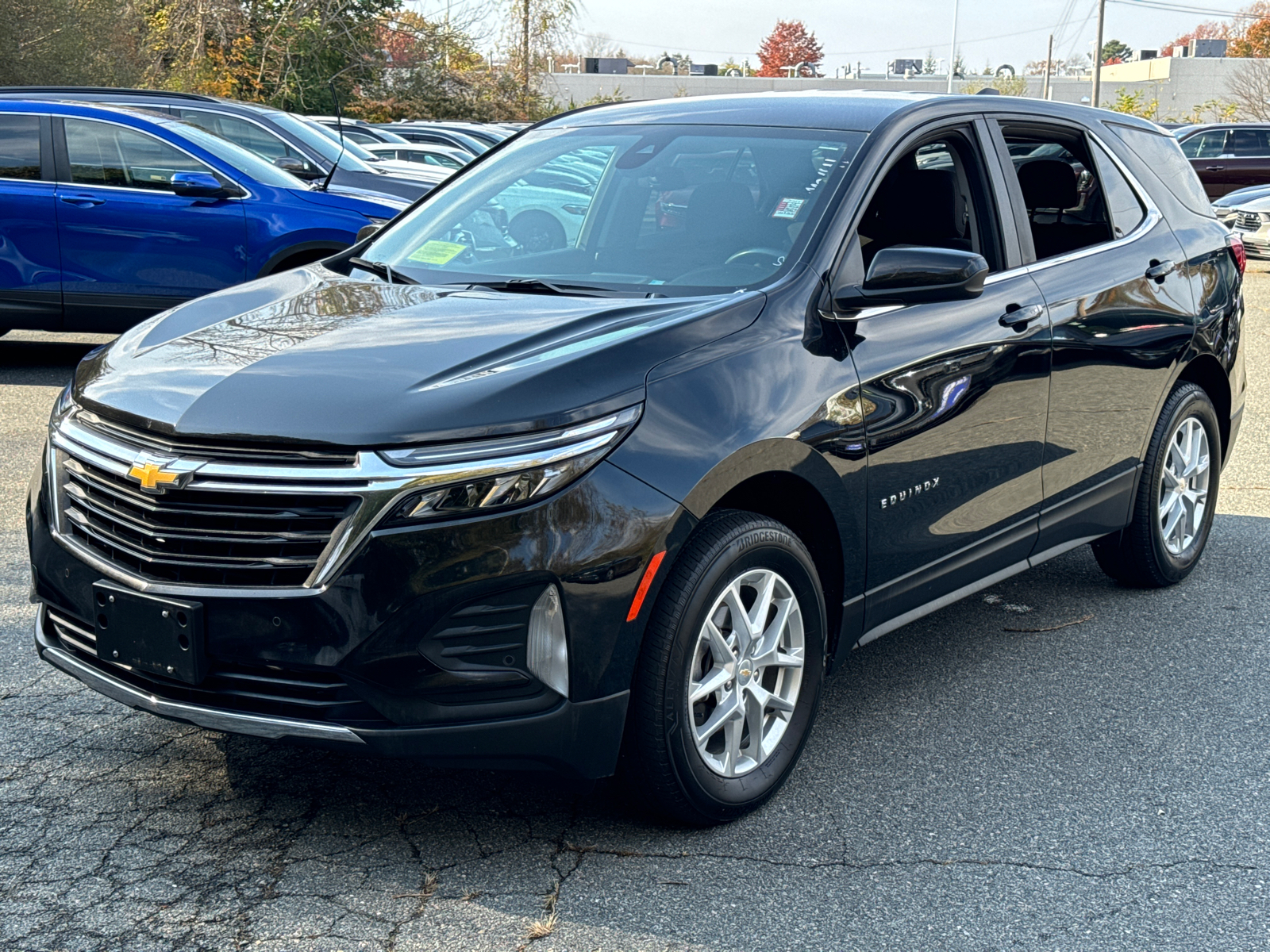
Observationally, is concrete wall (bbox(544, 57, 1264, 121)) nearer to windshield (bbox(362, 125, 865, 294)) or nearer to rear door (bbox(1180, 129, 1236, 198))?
rear door (bbox(1180, 129, 1236, 198))

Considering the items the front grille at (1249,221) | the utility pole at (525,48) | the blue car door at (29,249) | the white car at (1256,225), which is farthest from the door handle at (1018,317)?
the utility pole at (525,48)

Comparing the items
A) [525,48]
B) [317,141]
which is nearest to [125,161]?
[317,141]

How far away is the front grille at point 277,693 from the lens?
Answer: 9.24 feet

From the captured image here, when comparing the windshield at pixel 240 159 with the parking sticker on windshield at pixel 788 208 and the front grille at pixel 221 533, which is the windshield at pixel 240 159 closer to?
the parking sticker on windshield at pixel 788 208

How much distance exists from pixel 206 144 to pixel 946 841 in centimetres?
769

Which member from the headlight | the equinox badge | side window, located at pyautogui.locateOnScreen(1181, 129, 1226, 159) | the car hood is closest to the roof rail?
the car hood

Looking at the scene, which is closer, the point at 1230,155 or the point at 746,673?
the point at 746,673

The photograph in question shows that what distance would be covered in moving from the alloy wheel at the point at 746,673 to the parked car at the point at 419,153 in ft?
45.9

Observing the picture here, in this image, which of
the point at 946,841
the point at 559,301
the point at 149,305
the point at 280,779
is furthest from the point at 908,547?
the point at 149,305

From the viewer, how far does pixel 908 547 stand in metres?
3.77

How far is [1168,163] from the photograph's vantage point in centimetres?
539

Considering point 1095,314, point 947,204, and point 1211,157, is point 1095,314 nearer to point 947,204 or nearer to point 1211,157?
point 947,204

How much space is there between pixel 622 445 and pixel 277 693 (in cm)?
91

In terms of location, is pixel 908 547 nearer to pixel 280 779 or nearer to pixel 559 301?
pixel 559 301
